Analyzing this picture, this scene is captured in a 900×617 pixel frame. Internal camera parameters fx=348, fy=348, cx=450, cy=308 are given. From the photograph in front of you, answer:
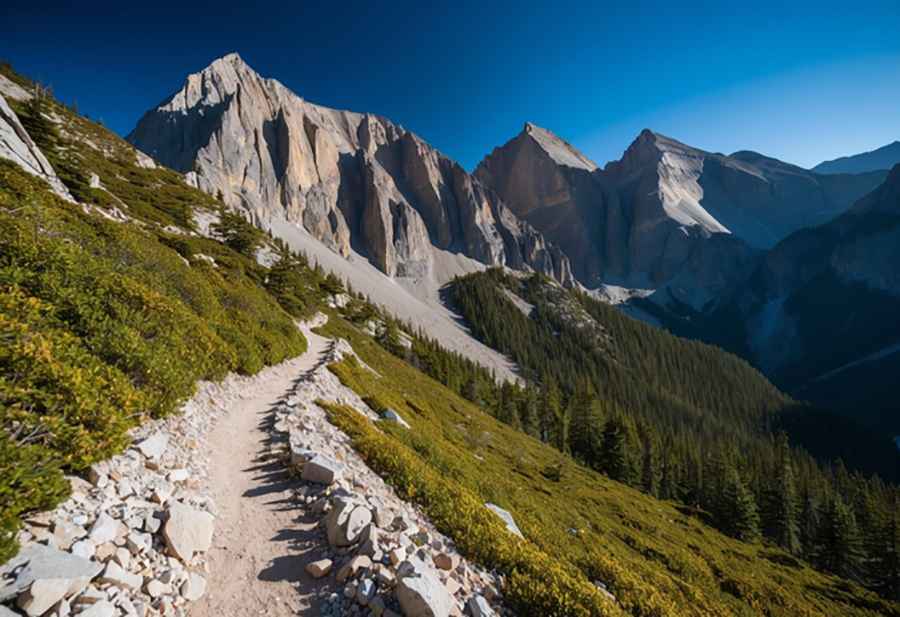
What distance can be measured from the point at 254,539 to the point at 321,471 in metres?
1.70

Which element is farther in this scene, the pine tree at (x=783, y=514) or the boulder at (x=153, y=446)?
the pine tree at (x=783, y=514)

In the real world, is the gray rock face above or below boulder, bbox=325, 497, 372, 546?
above

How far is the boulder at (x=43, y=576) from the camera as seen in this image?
3475mm

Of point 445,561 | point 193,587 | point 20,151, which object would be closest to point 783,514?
point 445,561

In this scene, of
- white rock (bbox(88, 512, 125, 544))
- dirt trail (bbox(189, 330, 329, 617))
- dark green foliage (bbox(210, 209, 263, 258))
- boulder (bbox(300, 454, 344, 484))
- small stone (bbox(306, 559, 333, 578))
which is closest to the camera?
white rock (bbox(88, 512, 125, 544))

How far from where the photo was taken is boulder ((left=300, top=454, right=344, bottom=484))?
24.9 ft

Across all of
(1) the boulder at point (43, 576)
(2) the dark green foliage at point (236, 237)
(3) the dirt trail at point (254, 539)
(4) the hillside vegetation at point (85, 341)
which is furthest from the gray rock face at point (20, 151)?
(1) the boulder at point (43, 576)

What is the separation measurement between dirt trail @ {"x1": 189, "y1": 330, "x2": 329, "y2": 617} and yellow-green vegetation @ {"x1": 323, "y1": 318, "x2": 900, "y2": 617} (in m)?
2.59

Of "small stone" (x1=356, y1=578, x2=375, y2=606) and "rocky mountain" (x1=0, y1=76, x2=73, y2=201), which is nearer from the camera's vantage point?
"small stone" (x1=356, y1=578, x2=375, y2=606)

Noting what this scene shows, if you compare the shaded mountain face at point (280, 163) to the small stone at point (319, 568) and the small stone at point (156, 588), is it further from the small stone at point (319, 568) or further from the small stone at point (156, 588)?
the small stone at point (319, 568)

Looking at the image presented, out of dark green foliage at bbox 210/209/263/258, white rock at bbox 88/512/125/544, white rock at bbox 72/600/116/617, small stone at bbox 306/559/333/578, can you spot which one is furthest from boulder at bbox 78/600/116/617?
dark green foliage at bbox 210/209/263/258

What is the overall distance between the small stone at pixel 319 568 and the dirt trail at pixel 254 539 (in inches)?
4.7

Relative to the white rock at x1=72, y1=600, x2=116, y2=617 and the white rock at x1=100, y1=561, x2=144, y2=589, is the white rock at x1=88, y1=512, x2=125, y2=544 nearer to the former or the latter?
the white rock at x1=100, y1=561, x2=144, y2=589

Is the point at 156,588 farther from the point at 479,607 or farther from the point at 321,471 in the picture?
the point at 479,607
